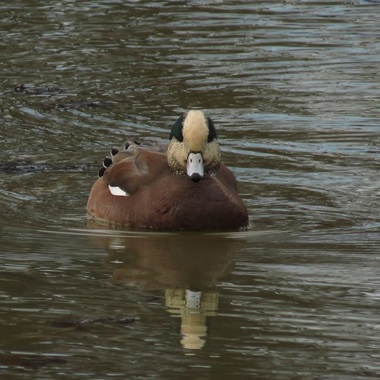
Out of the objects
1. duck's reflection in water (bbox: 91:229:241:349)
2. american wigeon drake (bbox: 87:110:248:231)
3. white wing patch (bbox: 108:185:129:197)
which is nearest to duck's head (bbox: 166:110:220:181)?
american wigeon drake (bbox: 87:110:248:231)

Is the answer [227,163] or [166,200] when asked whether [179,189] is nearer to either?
[166,200]

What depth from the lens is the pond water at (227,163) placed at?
7.45 meters

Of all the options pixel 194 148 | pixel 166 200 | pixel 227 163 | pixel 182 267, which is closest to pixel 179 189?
pixel 166 200

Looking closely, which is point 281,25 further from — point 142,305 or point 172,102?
point 142,305

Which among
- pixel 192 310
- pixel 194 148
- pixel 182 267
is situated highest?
pixel 194 148

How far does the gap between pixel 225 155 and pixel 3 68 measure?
5126 millimetres

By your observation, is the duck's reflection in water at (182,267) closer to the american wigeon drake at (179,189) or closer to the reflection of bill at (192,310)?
the reflection of bill at (192,310)

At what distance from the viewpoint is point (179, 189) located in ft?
35.5

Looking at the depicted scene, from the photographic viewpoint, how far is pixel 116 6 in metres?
21.4

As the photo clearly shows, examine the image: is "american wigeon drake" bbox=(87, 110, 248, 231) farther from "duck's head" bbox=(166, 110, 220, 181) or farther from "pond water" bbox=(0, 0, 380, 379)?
"pond water" bbox=(0, 0, 380, 379)

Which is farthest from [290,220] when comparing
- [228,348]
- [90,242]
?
[228,348]

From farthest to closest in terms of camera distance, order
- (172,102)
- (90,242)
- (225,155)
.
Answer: (172,102) < (225,155) < (90,242)

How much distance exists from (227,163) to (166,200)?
7.49ft

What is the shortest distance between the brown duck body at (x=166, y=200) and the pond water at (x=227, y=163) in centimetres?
13
